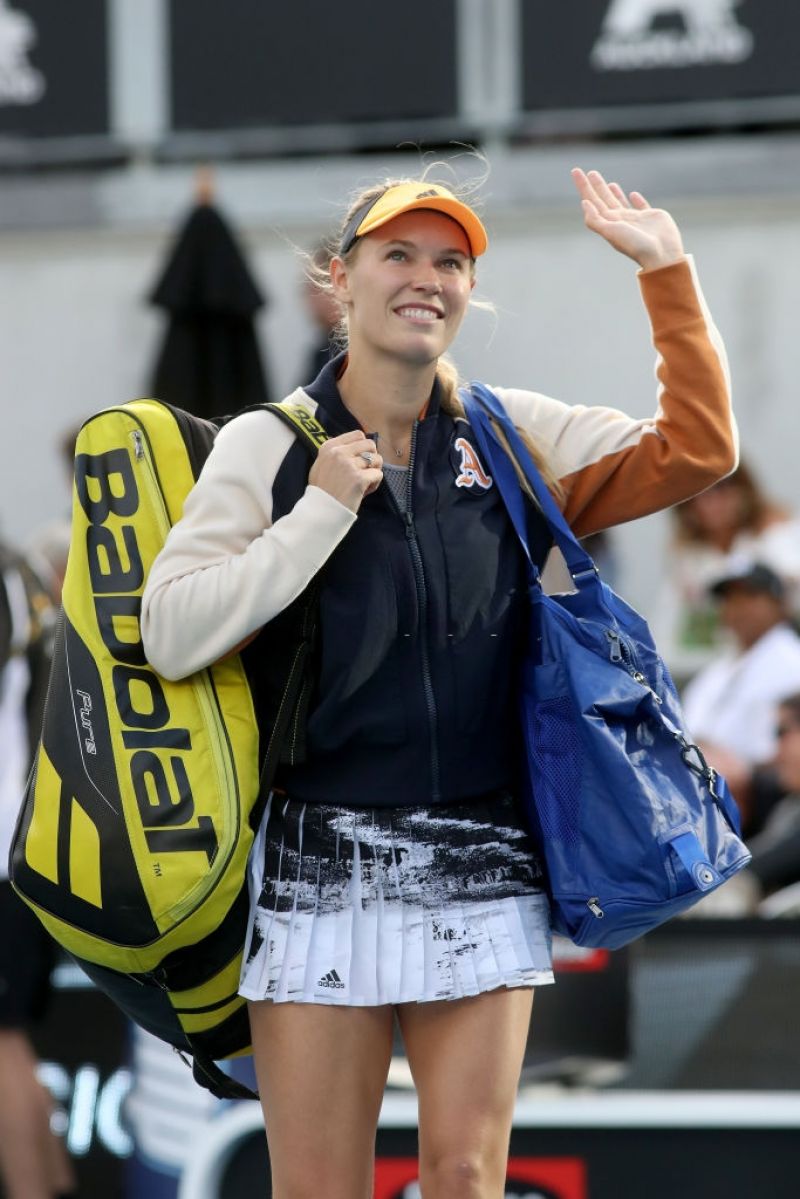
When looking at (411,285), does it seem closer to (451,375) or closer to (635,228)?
(451,375)

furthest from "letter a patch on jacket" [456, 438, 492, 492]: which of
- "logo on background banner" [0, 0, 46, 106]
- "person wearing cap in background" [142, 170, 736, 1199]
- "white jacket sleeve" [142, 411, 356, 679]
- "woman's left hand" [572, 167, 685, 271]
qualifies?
"logo on background banner" [0, 0, 46, 106]

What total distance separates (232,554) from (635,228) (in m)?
0.77

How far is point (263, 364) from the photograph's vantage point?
8133 millimetres

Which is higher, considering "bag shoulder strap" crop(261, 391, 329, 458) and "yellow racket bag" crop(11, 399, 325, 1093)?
"bag shoulder strap" crop(261, 391, 329, 458)

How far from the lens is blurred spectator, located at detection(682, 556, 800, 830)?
6340mm

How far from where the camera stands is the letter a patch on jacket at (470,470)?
2803 millimetres

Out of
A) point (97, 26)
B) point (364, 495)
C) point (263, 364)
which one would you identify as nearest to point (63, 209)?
point (97, 26)

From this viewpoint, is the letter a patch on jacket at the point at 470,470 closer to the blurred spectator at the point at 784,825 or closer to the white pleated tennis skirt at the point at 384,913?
the white pleated tennis skirt at the point at 384,913

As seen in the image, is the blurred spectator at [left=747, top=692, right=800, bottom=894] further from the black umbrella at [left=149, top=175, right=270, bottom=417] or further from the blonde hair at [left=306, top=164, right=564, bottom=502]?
the black umbrella at [left=149, top=175, right=270, bottom=417]

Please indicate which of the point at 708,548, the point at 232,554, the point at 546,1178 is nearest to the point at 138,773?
the point at 232,554

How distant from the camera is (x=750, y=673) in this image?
21.0 feet

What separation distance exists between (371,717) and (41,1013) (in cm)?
241

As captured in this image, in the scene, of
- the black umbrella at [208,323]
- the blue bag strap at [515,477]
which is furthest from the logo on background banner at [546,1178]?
the black umbrella at [208,323]

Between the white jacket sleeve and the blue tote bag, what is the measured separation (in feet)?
1.12
